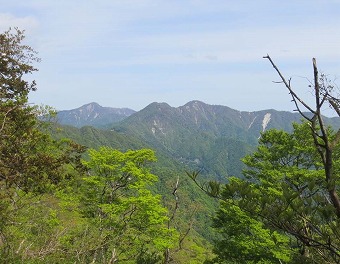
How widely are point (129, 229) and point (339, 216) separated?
14160mm

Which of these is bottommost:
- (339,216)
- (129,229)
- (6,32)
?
(129,229)

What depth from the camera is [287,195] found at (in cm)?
384

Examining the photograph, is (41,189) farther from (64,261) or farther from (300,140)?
(300,140)

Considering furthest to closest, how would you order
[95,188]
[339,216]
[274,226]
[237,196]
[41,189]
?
[95,188] < [41,189] < [237,196] < [274,226] < [339,216]

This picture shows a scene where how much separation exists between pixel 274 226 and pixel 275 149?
16014 millimetres

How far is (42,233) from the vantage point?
13.0 meters

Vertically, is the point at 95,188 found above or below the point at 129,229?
above

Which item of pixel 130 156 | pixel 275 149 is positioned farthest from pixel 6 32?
pixel 275 149

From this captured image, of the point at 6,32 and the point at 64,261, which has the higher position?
the point at 6,32

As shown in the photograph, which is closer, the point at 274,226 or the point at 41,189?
the point at 274,226

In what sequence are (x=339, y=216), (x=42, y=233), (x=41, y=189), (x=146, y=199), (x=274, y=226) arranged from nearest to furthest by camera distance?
(x=339, y=216), (x=274, y=226), (x=41, y=189), (x=42, y=233), (x=146, y=199)

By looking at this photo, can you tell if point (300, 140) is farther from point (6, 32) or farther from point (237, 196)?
point (6, 32)

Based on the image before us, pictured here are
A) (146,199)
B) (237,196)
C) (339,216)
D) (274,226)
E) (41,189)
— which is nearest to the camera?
(339,216)

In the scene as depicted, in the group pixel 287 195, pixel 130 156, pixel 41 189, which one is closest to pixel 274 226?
pixel 287 195
